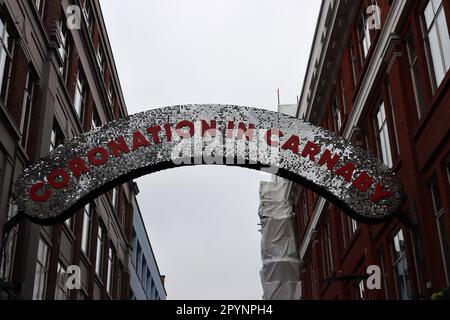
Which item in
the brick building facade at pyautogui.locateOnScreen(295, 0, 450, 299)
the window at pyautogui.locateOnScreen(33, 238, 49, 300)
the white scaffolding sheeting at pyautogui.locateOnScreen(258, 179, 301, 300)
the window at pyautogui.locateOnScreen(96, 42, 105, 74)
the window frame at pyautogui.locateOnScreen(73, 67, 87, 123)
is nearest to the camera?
the brick building facade at pyautogui.locateOnScreen(295, 0, 450, 299)

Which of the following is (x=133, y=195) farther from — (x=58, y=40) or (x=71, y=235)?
(x=58, y=40)

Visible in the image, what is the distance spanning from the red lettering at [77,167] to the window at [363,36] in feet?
36.1

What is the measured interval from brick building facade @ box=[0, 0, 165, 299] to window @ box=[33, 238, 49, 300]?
0.10 feet

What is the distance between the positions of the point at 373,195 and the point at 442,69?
3.59m

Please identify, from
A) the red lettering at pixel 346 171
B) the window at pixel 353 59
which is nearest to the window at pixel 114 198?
the window at pixel 353 59

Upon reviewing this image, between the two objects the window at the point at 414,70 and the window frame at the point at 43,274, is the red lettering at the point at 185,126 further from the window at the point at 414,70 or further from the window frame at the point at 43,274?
the window frame at the point at 43,274

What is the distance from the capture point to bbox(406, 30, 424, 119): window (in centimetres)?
1758

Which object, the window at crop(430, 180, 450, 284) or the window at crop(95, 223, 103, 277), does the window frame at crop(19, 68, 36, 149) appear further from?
the window at crop(95, 223, 103, 277)

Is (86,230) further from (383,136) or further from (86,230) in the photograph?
(383,136)

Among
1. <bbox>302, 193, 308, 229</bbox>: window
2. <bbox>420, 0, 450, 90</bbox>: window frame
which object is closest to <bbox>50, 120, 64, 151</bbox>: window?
<bbox>420, 0, 450, 90</bbox>: window frame

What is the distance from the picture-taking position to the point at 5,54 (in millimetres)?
19016

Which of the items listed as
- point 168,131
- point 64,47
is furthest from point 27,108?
point 168,131

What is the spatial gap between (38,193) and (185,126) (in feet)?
11.1

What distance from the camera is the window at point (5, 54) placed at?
1869 cm
